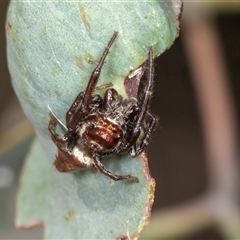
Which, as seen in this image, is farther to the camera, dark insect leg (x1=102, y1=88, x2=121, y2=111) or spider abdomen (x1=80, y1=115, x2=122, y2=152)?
spider abdomen (x1=80, y1=115, x2=122, y2=152)

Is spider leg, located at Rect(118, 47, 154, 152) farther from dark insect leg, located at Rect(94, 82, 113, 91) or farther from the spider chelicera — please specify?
dark insect leg, located at Rect(94, 82, 113, 91)

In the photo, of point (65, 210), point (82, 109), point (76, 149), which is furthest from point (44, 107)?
point (65, 210)

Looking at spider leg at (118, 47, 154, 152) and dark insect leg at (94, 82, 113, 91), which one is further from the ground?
dark insect leg at (94, 82, 113, 91)

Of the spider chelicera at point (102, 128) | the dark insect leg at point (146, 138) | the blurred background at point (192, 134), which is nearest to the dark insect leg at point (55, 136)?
the spider chelicera at point (102, 128)

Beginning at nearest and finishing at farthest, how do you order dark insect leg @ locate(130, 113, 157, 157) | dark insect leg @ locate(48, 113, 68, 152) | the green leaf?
the green leaf, dark insect leg @ locate(130, 113, 157, 157), dark insect leg @ locate(48, 113, 68, 152)

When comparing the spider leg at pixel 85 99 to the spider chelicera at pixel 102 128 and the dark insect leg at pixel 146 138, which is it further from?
the dark insect leg at pixel 146 138

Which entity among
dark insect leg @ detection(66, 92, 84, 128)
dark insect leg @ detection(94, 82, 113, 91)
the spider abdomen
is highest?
dark insect leg @ detection(94, 82, 113, 91)

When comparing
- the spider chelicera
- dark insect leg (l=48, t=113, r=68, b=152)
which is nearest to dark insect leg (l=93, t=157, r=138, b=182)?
the spider chelicera
